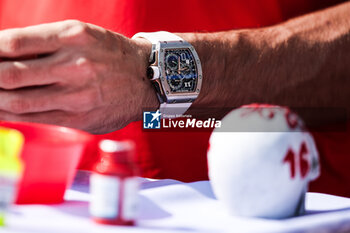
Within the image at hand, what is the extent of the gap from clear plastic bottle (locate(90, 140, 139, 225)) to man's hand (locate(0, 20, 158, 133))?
0.32 metres

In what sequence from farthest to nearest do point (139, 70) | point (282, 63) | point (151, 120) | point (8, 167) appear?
point (282, 63)
point (151, 120)
point (139, 70)
point (8, 167)

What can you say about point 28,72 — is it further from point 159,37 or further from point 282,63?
point 282,63

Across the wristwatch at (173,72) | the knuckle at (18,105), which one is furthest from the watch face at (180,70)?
the knuckle at (18,105)

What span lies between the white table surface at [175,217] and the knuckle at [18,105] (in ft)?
0.61

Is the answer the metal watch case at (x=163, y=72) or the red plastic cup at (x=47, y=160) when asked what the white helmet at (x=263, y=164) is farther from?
the metal watch case at (x=163, y=72)

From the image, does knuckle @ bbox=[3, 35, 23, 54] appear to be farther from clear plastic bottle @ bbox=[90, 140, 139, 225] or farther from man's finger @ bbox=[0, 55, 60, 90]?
clear plastic bottle @ bbox=[90, 140, 139, 225]

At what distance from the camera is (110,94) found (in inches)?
35.7

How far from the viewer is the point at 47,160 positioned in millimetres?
593

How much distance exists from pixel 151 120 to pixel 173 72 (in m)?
0.15

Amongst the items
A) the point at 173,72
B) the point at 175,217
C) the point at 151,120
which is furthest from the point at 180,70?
the point at 175,217

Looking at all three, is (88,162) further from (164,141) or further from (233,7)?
(233,7)

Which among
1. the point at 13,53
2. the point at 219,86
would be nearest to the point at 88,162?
the point at 219,86

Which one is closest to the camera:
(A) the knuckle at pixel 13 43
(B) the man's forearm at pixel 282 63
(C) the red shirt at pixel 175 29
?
(A) the knuckle at pixel 13 43

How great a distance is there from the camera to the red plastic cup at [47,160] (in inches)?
23.1
